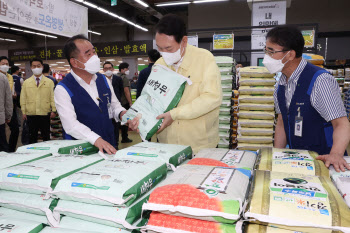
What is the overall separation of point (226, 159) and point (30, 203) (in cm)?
91

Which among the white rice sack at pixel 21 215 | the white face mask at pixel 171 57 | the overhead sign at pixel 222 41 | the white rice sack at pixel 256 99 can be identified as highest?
the overhead sign at pixel 222 41

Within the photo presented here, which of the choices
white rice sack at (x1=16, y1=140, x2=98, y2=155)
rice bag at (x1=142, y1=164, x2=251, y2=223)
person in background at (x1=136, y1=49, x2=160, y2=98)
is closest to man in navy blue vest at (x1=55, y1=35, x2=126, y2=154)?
white rice sack at (x1=16, y1=140, x2=98, y2=155)

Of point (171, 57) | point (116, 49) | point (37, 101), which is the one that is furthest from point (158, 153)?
point (116, 49)

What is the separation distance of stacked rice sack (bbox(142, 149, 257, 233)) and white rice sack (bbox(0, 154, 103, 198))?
462mm

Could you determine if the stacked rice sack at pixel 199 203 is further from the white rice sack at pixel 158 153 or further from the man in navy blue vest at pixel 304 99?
the man in navy blue vest at pixel 304 99

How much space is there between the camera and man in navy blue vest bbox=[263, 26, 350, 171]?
1.63 m

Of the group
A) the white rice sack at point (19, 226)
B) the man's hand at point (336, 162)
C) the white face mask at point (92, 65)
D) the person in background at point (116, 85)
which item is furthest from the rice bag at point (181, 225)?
the person in background at point (116, 85)

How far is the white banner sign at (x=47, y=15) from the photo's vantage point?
4.02m

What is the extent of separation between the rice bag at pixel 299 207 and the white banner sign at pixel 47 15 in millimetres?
4370

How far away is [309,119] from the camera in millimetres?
1797

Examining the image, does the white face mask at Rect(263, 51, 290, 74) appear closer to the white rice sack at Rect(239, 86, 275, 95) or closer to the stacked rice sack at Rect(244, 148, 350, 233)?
the stacked rice sack at Rect(244, 148, 350, 233)

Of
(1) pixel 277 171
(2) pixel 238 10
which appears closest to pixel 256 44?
(1) pixel 277 171

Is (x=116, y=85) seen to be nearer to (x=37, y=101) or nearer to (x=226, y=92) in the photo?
(x=37, y=101)

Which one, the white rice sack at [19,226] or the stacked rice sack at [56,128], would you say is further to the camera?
the stacked rice sack at [56,128]
